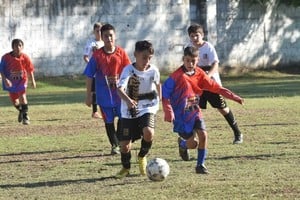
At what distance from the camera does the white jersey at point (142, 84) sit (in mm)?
9359

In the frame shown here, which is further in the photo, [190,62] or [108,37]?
[108,37]

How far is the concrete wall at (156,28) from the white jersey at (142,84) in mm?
16945

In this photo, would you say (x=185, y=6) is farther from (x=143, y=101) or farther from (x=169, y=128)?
(x=143, y=101)

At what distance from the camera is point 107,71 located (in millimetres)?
11094

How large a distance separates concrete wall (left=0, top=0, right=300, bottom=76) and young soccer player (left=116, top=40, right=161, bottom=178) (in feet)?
55.6

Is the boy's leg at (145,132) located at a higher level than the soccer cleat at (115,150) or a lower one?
higher

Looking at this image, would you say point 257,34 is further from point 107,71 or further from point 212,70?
point 107,71

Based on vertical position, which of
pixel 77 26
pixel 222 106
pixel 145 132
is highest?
pixel 145 132

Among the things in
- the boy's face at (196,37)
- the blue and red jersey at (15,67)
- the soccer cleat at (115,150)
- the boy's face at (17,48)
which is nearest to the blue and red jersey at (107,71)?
the soccer cleat at (115,150)

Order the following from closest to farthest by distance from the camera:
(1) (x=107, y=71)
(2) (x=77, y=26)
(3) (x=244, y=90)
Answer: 1. (1) (x=107, y=71)
2. (3) (x=244, y=90)
3. (2) (x=77, y=26)

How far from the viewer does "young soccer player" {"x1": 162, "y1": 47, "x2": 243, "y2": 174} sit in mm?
9375

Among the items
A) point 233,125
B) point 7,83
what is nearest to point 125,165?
point 233,125

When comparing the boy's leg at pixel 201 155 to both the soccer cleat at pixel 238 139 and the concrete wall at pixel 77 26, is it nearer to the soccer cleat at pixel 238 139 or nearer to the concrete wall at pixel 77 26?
the soccer cleat at pixel 238 139

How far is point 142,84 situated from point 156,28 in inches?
738
